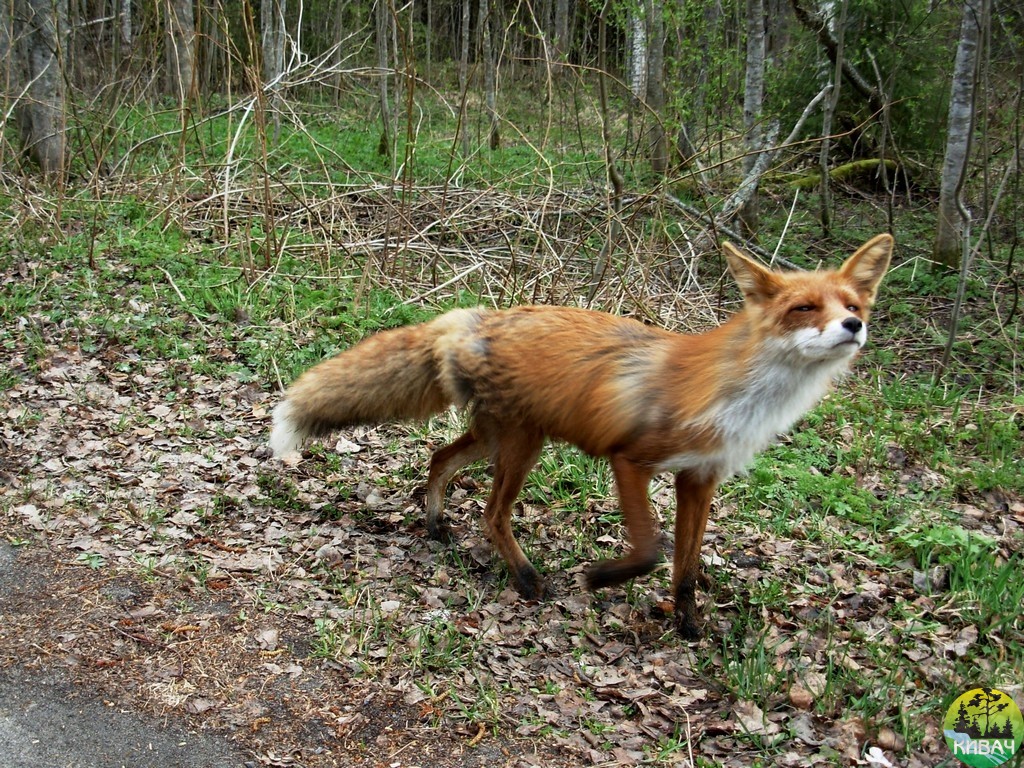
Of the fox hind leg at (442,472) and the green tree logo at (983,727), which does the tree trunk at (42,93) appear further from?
the green tree logo at (983,727)

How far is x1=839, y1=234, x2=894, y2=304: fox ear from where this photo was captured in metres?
4.32

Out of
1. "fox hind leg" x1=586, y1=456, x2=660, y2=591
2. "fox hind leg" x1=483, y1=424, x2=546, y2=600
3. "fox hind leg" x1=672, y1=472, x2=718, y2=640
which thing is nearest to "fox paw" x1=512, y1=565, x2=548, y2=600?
"fox hind leg" x1=483, y1=424, x2=546, y2=600

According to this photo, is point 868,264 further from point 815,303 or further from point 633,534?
point 633,534

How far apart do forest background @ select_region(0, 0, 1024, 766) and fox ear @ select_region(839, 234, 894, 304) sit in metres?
1.86

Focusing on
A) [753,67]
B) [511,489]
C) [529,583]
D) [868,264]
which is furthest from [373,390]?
[753,67]

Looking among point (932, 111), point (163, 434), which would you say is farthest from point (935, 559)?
point (932, 111)

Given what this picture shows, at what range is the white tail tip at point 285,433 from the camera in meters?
5.19

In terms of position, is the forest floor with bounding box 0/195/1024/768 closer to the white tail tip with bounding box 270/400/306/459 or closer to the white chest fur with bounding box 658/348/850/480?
the white tail tip with bounding box 270/400/306/459

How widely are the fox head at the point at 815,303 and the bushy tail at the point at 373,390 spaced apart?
176cm

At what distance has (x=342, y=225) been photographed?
9531 millimetres

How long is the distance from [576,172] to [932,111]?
548 cm

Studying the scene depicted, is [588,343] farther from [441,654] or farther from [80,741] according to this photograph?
[80,741]

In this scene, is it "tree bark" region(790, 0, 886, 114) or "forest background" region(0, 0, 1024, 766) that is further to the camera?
"tree bark" region(790, 0, 886, 114)

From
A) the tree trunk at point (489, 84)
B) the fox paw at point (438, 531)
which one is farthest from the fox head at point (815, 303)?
the tree trunk at point (489, 84)
